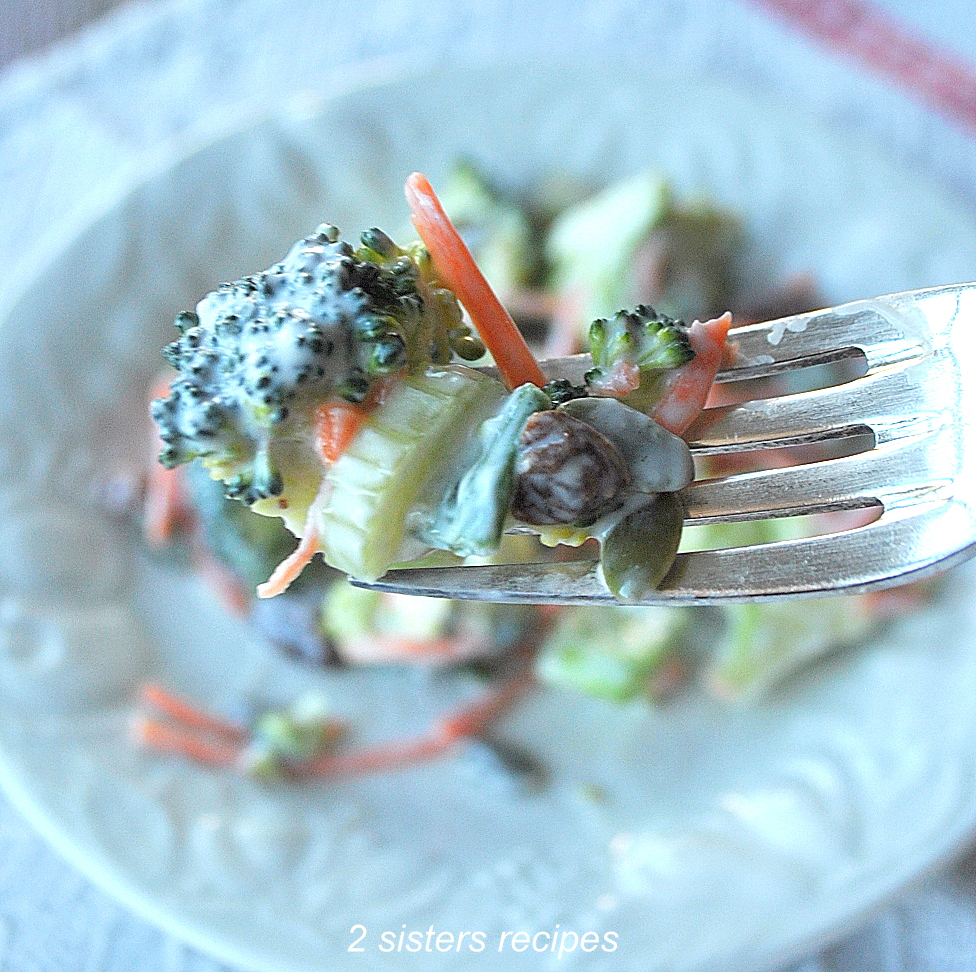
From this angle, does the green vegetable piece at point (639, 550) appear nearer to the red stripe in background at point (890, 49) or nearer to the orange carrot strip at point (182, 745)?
the orange carrot strip at point (182, 745)

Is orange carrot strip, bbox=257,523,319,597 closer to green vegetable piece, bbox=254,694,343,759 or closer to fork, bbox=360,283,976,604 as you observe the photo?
fork, bbox=360,283,976,604

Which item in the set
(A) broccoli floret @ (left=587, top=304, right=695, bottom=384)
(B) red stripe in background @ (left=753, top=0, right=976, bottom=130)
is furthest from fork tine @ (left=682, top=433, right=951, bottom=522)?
(B) red stripe in background @ (left=753, top=0, right=976, bottom=130)

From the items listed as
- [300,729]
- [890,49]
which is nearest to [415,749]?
[300,729]

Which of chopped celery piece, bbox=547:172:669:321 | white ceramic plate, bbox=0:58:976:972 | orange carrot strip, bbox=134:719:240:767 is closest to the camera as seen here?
white ceramic plate, bbox=0:58:976:972

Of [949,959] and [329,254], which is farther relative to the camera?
[949,959]

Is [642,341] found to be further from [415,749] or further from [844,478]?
[415,749]

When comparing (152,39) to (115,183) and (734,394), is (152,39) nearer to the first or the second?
(115,183)

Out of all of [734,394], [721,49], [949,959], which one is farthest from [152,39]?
[949,959]

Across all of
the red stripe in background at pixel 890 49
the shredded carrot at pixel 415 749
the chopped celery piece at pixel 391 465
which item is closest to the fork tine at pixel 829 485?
the chopped celery piece at pixel 391 465
